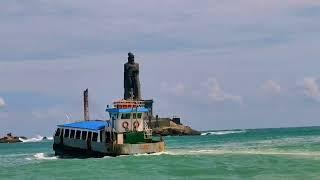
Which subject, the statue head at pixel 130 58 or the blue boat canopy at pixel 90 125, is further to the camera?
the statue head at pixel 130 58

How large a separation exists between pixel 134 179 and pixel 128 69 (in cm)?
11588

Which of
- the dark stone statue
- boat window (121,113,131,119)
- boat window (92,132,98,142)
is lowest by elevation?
boat window (92,132,98,142)

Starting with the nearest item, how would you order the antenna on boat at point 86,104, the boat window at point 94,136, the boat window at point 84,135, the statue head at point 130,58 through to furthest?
the boat window at point 94,136, the boat window at point 84,135, the antenna on boat at point 86,104, the statue head at point 130,58

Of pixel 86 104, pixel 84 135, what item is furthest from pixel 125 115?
pixel 86 104

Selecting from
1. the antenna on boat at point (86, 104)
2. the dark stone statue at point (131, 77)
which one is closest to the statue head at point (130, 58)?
the dark stone statue at point (131, 77)

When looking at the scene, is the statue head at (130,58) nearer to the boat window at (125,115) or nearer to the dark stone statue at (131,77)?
the dark stone statue at (131,77)

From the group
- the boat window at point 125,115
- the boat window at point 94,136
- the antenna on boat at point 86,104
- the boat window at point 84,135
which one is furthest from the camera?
the antenna on boat at point 86,104

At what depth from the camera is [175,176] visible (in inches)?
1754

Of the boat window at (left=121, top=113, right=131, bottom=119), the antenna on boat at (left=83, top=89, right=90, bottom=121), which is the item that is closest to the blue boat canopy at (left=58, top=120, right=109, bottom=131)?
the boat window at (left=121, top=113, right=131, bottom=119)

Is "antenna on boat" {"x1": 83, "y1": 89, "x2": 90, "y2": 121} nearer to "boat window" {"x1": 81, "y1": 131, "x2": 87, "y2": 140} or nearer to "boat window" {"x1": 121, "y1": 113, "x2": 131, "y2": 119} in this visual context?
"boat window" {"x1": 81, "y1": 131, "x2": 87, "y2": 140}

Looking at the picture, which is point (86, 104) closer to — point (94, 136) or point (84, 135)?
point (84, 135)

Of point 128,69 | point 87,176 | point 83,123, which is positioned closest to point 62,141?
point 83,123

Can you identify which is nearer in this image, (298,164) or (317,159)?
(298,164)

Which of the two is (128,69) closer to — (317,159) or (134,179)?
(317,159)
